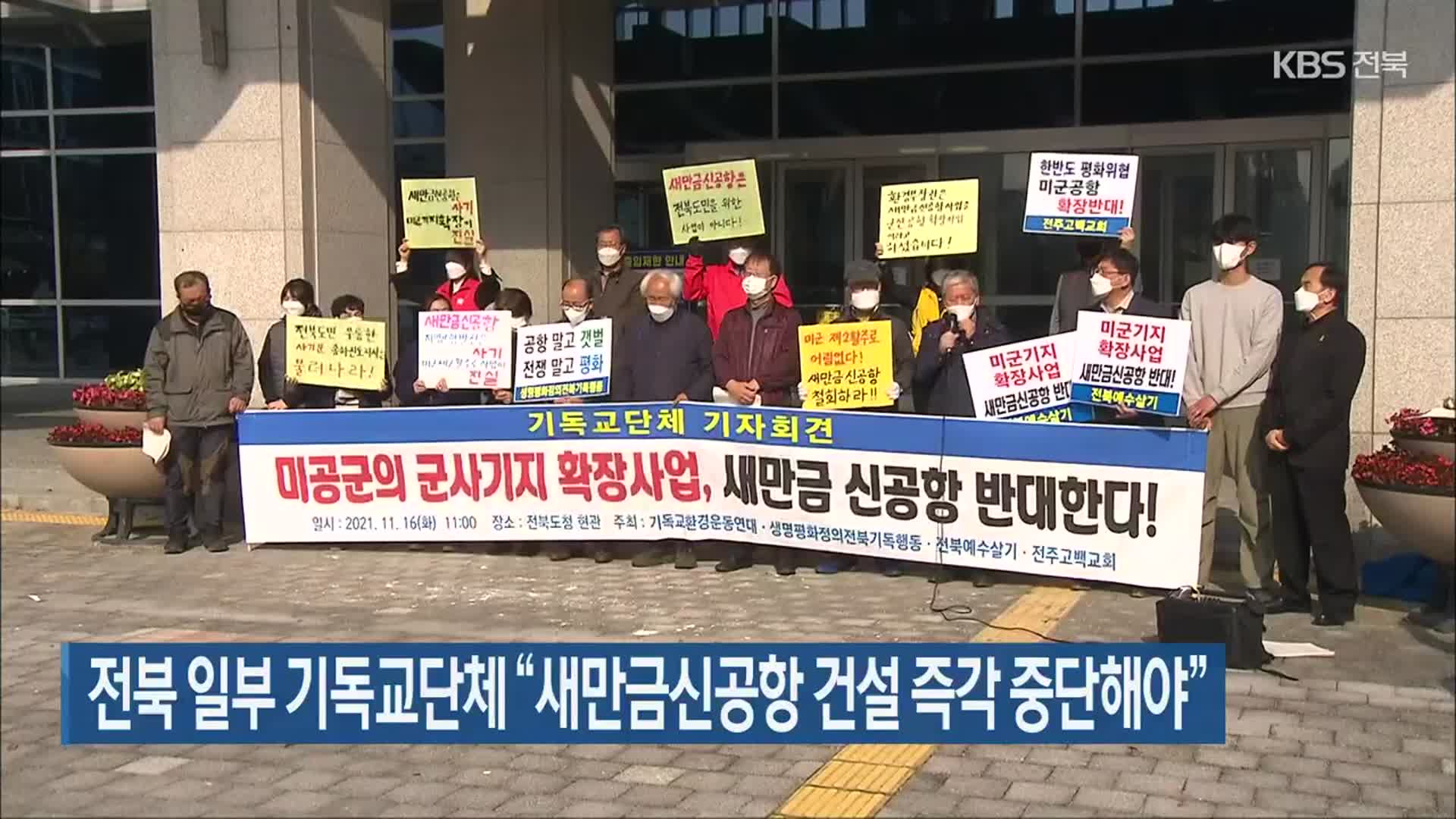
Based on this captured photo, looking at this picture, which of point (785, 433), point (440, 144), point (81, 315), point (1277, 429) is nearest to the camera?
point (1277, 429)

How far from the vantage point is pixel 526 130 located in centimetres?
1506

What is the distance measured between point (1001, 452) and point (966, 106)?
8425 mm

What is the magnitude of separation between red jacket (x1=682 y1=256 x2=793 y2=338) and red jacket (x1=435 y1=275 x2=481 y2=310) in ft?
5.54

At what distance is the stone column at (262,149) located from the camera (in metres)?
10.6

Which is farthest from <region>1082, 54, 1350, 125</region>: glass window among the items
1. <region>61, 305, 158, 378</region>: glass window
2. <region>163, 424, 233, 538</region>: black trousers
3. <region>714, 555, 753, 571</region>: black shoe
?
<region>61, 305, 158, 378</region>: glass window

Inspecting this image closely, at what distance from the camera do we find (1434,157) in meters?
8.16

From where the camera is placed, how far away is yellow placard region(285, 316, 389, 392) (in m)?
9.62

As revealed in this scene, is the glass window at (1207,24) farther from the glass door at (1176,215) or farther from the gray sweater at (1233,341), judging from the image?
the gray sweater at (1233,341)

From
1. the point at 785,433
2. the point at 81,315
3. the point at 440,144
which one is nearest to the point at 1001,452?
the point at 785,433

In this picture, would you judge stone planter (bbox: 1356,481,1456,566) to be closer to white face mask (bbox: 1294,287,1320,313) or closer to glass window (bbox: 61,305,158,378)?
white face mask (bbox: 1294,287,1320,313)

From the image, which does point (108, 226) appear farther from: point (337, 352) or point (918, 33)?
point (337, 352)

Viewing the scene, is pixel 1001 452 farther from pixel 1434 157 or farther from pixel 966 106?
pixel 966 106
